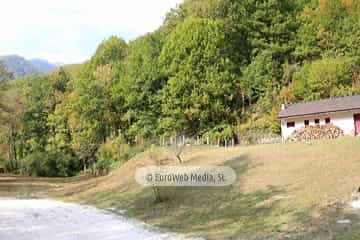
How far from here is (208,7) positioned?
143 ft

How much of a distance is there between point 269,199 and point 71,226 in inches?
230

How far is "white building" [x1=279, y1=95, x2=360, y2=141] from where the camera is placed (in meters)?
25.0

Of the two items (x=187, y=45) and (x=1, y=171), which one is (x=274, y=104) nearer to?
(x=187, y=45)

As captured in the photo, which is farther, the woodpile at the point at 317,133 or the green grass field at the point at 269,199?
the woodpile at the point at 317,133

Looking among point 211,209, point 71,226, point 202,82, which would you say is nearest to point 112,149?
point 202,82

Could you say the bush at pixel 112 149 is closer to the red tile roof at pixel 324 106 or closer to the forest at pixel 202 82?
the forest at pixel 202 82

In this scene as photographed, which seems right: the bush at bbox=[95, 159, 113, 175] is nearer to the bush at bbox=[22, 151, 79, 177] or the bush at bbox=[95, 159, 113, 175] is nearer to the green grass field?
the bush at bbox=[22, 151, 79, 177]

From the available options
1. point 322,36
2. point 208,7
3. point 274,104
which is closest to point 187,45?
point 208,7

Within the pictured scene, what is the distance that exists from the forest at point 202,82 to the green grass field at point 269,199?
49.9 ft

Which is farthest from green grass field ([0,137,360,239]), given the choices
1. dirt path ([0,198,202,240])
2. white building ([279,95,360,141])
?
white building ([279,95,360,141])

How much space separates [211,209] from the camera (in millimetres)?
12031

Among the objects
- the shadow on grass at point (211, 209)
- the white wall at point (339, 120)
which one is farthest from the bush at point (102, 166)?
the shadow on grass at point (211, 209)

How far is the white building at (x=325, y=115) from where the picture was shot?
25016 mm

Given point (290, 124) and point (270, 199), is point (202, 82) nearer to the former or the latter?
point (290, 124)
